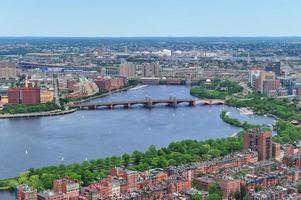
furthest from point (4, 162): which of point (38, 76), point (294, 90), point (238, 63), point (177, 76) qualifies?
point (238, 63)

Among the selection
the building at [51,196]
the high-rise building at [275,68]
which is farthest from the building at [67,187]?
the high-rise building at [275,68]

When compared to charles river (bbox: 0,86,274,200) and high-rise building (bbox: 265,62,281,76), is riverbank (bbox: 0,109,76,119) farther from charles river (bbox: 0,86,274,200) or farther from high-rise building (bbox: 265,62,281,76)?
high-rise building (bbox: 265,62,281,76)

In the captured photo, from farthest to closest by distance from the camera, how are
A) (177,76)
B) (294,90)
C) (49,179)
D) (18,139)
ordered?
(177,76) → (294,90) → (18,139) → (49,179)

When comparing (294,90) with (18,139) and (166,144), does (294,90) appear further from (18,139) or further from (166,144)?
(18,139)

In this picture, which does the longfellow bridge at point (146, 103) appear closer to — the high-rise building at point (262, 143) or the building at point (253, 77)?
the building at point (253, 77)

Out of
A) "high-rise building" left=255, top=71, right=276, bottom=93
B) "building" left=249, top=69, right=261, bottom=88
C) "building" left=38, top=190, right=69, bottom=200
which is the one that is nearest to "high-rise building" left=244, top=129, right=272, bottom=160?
"building" left=38, top=190, right=69, bottom=200
